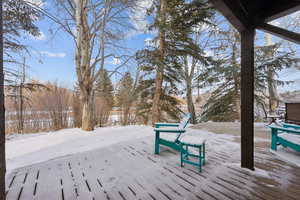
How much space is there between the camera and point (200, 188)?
1747mm

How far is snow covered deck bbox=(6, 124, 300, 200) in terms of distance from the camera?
1.65 meters

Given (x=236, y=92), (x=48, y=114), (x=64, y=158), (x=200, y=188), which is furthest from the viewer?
(x=236, y=92)

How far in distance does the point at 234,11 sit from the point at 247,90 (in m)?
1.12

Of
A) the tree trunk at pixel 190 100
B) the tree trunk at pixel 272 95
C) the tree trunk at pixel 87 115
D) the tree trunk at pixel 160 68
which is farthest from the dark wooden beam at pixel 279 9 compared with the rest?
the tree trunk at pixel 272 95

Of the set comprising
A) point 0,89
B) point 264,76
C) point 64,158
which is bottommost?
point 64,158

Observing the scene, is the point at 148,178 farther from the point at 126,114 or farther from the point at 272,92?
the point at 272,92

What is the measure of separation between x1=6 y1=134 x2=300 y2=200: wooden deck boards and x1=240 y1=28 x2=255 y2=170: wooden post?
16.0 inches

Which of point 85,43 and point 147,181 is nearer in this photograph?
point 147,181

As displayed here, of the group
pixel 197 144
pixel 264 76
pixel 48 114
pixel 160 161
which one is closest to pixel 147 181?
pixel 160 161

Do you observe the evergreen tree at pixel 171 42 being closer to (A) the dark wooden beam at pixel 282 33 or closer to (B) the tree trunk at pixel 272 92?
(B) the tree trunk at pixel 272 92

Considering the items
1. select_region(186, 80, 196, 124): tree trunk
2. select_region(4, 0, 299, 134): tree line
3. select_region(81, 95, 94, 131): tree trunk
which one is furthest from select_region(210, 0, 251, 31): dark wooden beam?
select_region(186, 80, 196, 124): tree trunk

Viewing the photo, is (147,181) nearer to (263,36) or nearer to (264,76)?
(264,76)

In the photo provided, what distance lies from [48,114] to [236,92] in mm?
9648

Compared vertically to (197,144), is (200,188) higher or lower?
lower
